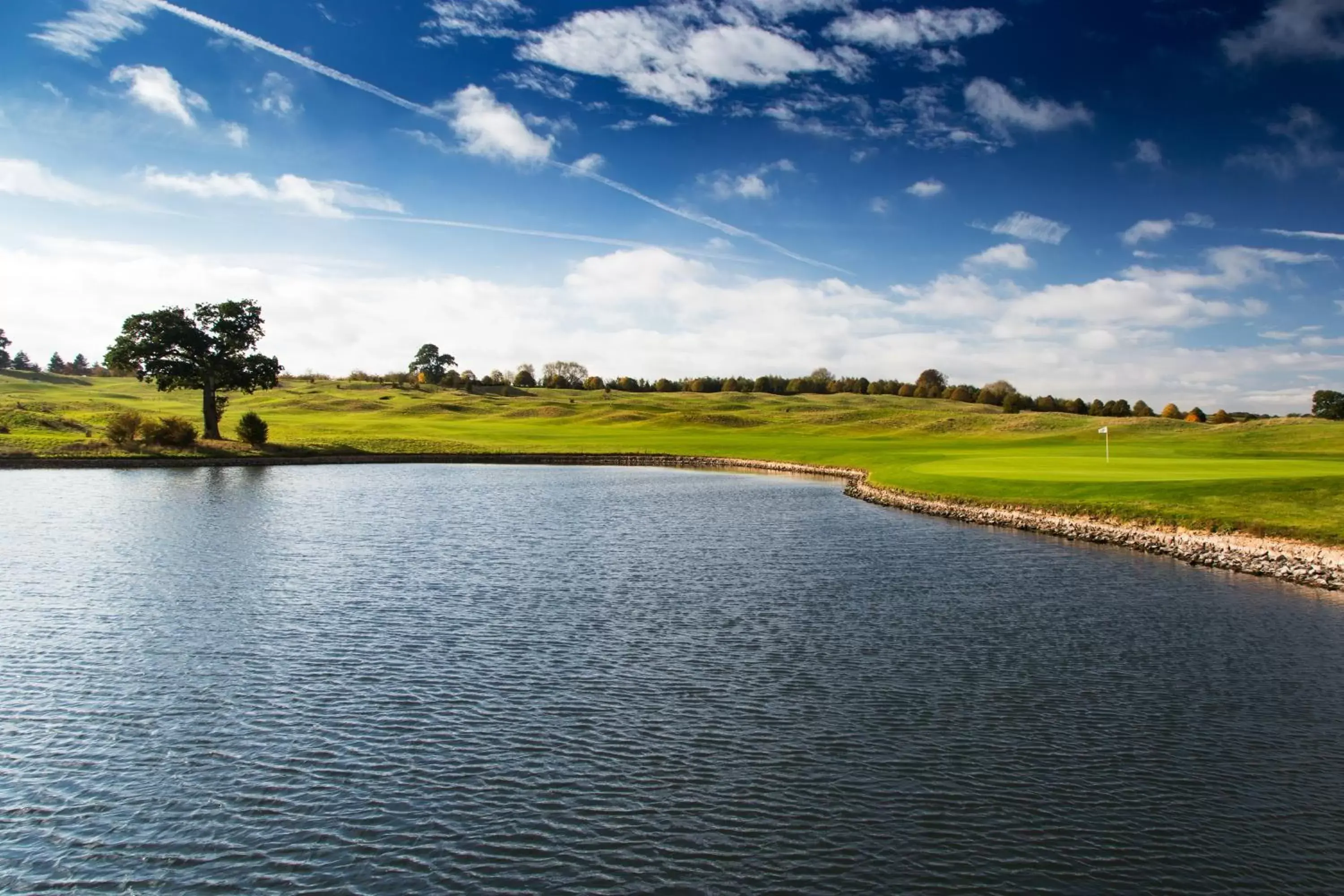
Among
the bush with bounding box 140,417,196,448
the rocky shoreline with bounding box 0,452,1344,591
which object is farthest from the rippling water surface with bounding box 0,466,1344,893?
the bush with bounding box 140,417,196,448

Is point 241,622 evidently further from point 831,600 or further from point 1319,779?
point 1319,779

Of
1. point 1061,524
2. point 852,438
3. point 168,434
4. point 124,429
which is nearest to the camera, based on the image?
point 1061,524

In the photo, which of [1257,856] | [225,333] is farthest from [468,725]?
[225,333]

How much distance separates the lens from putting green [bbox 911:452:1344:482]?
4203 cm

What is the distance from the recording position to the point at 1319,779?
12.3 meters

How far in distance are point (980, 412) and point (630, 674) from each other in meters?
138

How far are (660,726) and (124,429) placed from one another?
72086mm

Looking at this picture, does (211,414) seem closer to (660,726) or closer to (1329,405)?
(660,726)

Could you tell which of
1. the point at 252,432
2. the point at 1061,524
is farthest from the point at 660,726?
the point at 252,432

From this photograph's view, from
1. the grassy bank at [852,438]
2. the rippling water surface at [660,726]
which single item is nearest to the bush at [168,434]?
the grassy bank at [852,438]

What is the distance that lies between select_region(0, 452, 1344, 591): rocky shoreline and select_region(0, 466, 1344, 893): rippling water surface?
187cm

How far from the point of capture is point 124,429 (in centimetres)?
7131

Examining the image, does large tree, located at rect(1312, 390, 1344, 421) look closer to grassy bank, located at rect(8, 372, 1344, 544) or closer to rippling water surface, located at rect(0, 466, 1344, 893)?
grassy bank, located at rect(8, 372, 1344, 544)

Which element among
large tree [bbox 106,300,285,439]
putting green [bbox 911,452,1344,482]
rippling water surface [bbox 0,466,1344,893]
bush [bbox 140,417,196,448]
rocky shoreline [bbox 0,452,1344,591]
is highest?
large tree [bbox 106,300,285,439]
